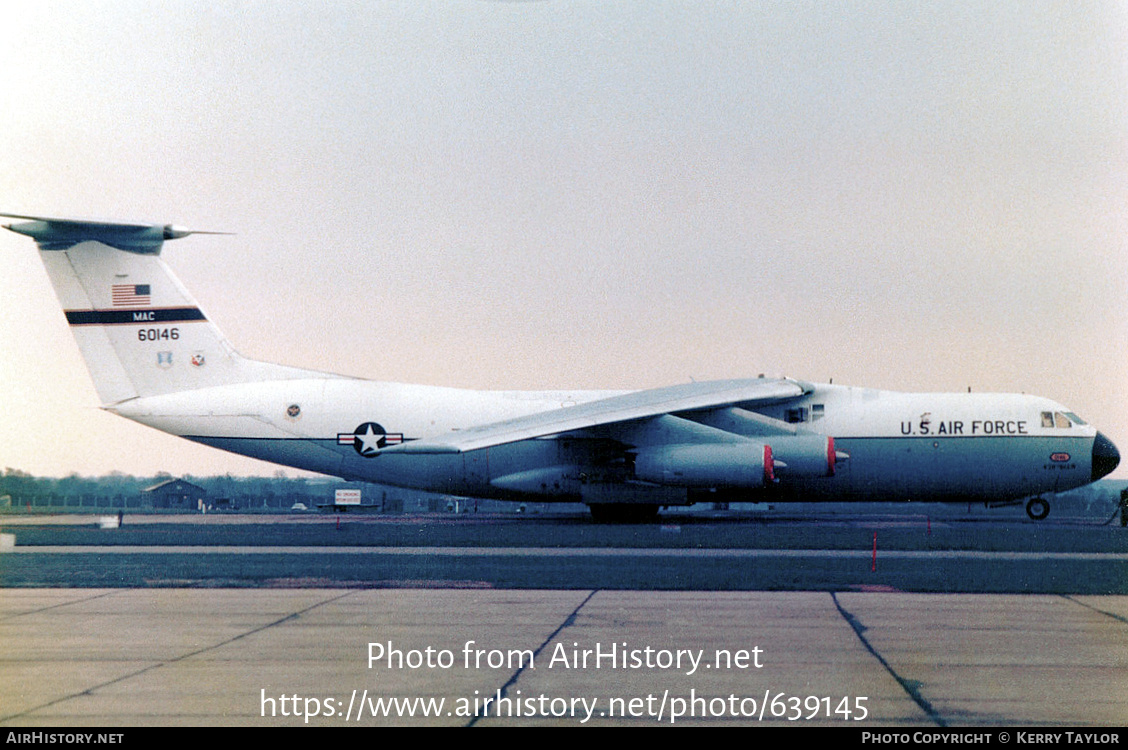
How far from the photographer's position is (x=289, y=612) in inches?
406

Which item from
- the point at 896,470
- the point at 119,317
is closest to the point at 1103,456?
the point at 896,470

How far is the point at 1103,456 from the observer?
2727 centimetres

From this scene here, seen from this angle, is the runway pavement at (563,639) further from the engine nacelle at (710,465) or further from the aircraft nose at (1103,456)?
the aircraft nose at (1103,456)

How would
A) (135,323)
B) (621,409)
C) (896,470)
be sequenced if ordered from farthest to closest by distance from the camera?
(135,323) → (896,470) → (621,409)

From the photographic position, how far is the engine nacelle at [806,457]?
24.7m

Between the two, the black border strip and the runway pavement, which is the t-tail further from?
the runway pavement

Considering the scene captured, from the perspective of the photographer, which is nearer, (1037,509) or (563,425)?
(563,425)

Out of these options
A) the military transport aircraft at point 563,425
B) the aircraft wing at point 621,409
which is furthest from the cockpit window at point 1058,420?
the aircraft wing at point 621,409

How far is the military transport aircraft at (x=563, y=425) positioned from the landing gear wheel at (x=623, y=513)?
0.07 metres

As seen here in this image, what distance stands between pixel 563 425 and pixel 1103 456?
14.4 m

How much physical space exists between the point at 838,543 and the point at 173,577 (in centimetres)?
1215

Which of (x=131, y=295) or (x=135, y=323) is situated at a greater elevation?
(x=131, y=295)

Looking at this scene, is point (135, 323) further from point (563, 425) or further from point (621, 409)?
point (621, 409)

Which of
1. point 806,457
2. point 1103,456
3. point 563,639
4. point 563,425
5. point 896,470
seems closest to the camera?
point 563,639
